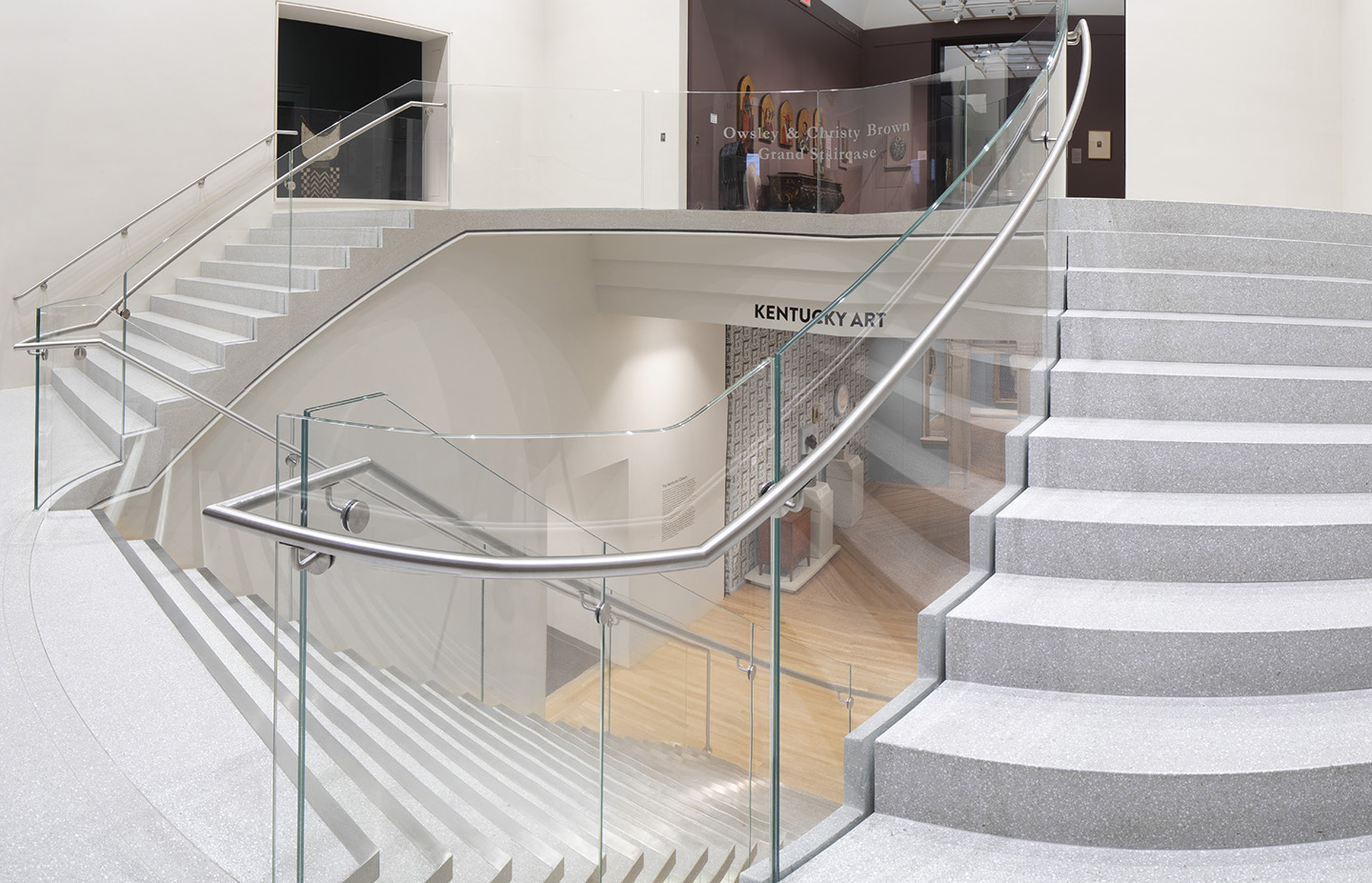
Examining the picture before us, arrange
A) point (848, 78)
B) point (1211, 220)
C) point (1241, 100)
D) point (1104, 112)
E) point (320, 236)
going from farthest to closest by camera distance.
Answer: point (848, 78), point (1104, 112), point (320, 236), point (1241, 100), point (1211, 220)

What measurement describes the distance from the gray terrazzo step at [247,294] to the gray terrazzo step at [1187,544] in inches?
222

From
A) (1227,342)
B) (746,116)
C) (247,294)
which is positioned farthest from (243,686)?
(746,116)

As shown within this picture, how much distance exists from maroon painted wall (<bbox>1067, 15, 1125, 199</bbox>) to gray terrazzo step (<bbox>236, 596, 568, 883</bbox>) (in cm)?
1180

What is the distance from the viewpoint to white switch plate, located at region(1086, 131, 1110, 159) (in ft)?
38.5

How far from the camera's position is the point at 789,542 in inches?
77.4

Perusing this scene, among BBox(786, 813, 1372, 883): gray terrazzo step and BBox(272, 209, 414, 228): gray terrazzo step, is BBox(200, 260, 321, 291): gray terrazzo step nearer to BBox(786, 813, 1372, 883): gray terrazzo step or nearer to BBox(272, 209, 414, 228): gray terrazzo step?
BBox(272, 209, 414, 228): gray terrazzo step

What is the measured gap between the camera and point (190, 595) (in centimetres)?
404

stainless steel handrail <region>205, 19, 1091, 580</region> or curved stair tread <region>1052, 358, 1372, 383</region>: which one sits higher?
curved stair tread <region>1052, 358, 1372, 383</region>

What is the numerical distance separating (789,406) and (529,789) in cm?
98

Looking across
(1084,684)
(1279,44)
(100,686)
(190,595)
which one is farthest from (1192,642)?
(1279,44)

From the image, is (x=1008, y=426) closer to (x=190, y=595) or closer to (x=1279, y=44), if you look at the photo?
(x=190, y=595)

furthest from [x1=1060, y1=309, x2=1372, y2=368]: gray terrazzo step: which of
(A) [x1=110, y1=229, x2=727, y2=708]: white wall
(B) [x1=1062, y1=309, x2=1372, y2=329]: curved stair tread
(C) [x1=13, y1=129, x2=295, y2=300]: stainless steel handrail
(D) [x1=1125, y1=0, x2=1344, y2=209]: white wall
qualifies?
(C) [x1=13, y1=129, x2=295, y2=300]: stainless steel handrail

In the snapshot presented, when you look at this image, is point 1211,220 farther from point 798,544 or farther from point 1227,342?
point 798,544

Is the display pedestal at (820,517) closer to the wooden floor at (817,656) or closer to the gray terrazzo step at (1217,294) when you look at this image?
the wooden floor at (817,656)
